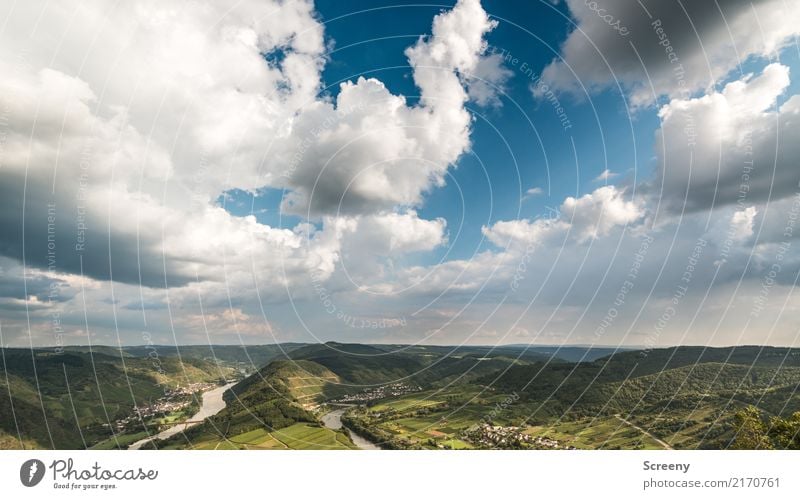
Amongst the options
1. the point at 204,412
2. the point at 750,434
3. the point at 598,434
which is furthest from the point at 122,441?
the point at 750,434

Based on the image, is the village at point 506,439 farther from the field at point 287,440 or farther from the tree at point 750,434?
the tree at point 750,434

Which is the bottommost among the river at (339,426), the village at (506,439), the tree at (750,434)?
the village at (506,439)

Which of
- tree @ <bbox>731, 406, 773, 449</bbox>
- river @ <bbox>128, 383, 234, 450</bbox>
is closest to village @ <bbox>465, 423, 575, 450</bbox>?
tree @ <bbox>731, 406, 773, 449</bbox>

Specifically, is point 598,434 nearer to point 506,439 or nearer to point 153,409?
point 506,439

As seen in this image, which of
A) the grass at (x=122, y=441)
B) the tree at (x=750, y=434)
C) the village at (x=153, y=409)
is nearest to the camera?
the tree at (x=750, y=434)

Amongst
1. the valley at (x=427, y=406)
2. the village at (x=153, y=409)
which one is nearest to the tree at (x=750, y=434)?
the valley at (x=427, y=406)
